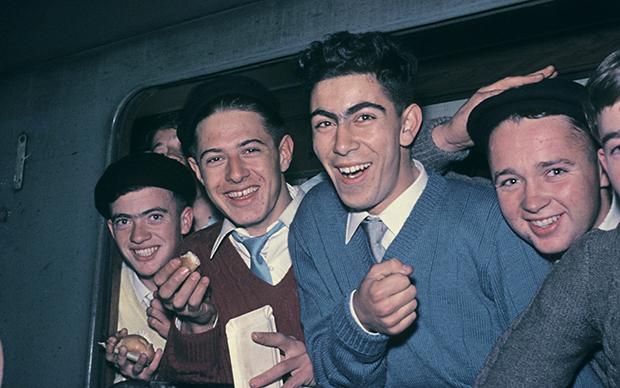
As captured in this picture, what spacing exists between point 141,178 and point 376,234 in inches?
40.7

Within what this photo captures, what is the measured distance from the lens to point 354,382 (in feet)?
5.82

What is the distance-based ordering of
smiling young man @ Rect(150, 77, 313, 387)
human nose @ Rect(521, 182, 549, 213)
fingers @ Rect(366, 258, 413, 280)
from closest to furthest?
1. fingers @ Rect(366, 258, 413, 280)
2. human nose @ Rect(521, 182, 549, 213)
3. smiling young man @ Rect(150, 77, 313, 387)

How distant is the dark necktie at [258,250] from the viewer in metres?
2.21

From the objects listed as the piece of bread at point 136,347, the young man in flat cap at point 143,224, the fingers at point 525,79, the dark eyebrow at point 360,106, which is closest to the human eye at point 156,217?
the young man in flat cap at point 143,224

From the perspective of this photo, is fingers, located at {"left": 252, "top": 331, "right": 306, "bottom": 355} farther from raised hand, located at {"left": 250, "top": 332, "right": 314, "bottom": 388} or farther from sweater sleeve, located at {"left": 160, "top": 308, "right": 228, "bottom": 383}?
sweater sleeve, located at {"left": 160, "top": 308, "right": 228, "bottom": 383}

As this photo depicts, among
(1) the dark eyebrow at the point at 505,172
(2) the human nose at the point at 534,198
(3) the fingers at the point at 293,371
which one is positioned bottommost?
(3) the fingers at the point at 293,371

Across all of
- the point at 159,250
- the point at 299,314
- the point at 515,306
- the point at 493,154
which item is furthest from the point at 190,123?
the point at 515,306

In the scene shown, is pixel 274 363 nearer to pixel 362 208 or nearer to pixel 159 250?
pixel 362 208

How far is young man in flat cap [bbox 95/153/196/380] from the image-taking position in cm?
242

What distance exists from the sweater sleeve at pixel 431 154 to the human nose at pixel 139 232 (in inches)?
42.4

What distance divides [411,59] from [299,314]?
0.87m

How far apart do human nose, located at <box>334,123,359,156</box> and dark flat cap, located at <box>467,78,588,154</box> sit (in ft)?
1.21

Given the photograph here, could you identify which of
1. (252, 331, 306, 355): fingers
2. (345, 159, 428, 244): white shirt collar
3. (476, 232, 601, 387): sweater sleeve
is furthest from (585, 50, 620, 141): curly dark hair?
(252, 331, 306, 355): fingers

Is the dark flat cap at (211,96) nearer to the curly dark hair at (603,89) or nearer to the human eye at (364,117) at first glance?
the human eye at (364,117)
